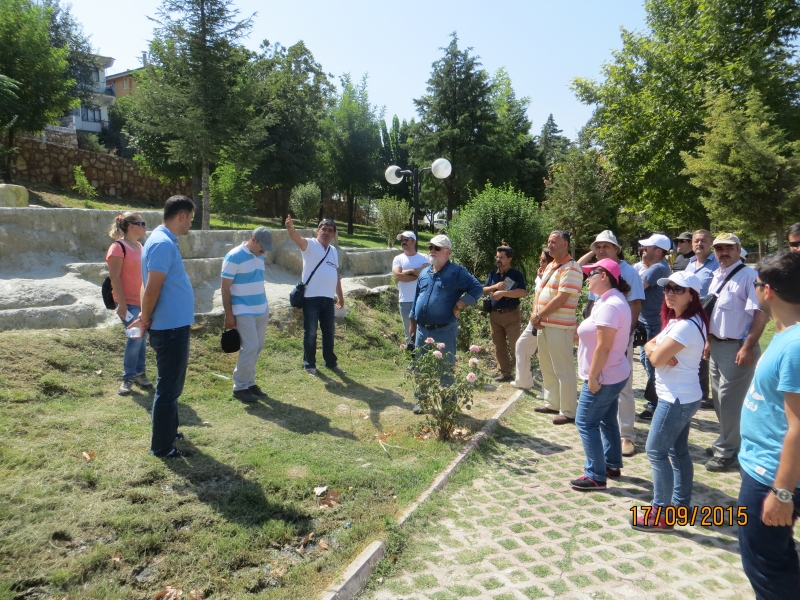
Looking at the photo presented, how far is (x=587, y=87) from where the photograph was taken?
24141 millimetres

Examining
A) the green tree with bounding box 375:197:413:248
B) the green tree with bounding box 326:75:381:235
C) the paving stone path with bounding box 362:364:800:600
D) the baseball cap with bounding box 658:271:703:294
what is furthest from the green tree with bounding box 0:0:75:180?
the baseball cap with bounding box 658:271:703:294

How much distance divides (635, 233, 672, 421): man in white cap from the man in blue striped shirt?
4106 mm

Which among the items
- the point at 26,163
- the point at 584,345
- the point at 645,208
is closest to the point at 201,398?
the point at 584,345

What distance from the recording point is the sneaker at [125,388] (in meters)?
5.34

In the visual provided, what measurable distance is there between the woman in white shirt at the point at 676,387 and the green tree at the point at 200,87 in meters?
14.8

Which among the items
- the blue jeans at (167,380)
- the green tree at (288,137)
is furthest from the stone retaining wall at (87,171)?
the blue jeans at (167,380)

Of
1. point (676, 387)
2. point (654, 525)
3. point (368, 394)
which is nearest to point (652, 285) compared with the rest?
point (676, 387)

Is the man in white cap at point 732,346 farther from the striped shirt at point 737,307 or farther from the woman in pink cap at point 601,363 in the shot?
the woman in pink cap at point 601,363

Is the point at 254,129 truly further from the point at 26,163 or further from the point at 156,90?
the point at 26,163

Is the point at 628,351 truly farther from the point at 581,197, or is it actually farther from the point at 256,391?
the point at 581,197

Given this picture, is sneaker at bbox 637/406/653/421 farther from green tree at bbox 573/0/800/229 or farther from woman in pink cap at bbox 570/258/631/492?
green tree at bbox 573/0/800/229

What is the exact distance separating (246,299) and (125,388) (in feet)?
4.80

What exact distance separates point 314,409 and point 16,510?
9.52 ft

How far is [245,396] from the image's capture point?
5715 millimetres
